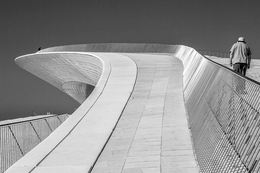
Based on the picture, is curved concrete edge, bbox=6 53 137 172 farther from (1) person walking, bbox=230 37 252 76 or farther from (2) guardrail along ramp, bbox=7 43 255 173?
(1) person walking, bbox=230 37 252 76

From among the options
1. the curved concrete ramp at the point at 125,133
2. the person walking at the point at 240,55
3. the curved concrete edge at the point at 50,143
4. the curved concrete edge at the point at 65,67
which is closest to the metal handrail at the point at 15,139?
the curved concrete ramp at the point at 125,133

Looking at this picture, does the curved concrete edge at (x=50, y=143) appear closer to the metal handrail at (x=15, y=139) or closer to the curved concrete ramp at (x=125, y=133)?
the curved concrete ramp at (x=125, y=133)

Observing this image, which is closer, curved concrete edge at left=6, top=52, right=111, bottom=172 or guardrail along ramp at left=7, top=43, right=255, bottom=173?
guardrail along ramp at left=7, top=43, right=255, bottom=173

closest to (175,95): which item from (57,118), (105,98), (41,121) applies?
(105,98)

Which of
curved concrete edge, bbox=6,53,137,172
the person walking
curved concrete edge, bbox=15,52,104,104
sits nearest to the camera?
curved concrete edge, bbox=6,53,137,172

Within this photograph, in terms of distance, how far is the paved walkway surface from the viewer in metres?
6.09

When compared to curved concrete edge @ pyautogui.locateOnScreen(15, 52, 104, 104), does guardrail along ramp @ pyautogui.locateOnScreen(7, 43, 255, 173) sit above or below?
above

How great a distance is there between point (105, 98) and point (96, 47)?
28.2 meters

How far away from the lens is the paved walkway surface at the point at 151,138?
6094 millimetres

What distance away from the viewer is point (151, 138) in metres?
7.63

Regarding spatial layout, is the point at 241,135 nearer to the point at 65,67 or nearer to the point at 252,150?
the point at 252,150

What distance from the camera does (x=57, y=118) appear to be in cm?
2411

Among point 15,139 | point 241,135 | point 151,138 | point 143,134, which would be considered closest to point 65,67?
point 15,139

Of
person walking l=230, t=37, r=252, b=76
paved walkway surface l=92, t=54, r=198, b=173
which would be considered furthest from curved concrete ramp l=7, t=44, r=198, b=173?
person walking l=230, t=37, r=252, b=76
